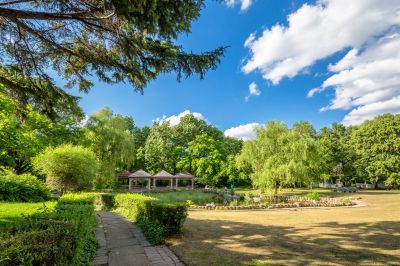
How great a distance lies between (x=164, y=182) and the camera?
5172 centimetres

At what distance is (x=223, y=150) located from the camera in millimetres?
49250

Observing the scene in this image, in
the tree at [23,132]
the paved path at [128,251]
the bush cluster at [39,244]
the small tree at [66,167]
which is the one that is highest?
the tree at [23,132]

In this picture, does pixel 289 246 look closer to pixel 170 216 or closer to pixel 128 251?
pixel 170 216

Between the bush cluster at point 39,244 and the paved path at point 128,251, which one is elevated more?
the bush cluster at point 39,244

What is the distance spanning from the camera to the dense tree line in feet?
77.6

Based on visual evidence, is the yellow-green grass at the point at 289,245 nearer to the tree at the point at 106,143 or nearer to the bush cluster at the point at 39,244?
the bush cluster at the point at 39,244

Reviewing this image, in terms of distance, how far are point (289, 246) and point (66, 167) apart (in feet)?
50.4

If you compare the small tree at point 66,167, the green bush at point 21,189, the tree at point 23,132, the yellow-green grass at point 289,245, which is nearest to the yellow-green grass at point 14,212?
the tree at point 23,132

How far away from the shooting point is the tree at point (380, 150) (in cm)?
4388

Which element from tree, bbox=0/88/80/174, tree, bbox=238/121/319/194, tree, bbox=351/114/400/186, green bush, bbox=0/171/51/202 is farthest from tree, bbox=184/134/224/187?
green bush, bbox=0/171/51/202

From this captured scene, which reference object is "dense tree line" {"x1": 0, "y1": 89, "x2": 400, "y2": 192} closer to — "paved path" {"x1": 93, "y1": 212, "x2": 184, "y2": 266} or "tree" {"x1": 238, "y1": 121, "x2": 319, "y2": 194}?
"tree" {"x1": 238, "y1": 121, "x2": 319, "y2": 194}

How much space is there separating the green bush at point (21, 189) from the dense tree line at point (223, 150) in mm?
993

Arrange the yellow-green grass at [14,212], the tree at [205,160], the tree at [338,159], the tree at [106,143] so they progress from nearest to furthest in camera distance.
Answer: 1. the yellow-green grass at [14,212]
2. the tree at [106,143]
3. the tree at [205,160]
4. the tree at [338,159]

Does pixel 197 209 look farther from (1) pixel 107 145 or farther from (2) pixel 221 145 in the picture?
(2) pixel 221 145
